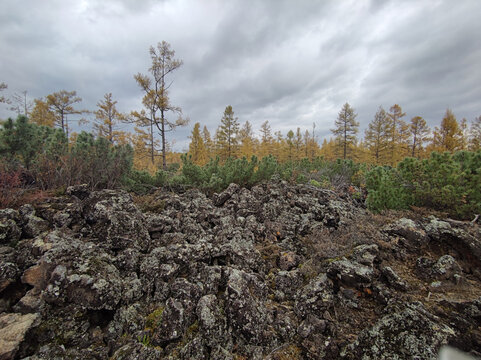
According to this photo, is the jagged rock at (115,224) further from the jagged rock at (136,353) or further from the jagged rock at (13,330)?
the jagged rock at (136,353)

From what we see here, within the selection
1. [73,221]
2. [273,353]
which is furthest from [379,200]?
[73,221]

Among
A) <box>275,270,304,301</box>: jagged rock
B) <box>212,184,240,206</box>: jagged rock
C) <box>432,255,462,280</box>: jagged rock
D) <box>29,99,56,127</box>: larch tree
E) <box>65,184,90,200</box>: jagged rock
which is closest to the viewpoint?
<box>432,255,462,280</box>: jagged rock

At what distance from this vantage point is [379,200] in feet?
15.9

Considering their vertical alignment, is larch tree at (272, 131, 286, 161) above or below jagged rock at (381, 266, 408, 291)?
above

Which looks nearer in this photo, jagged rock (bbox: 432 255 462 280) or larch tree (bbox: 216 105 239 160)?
jagged rock (bbox: 432 255 462 280)

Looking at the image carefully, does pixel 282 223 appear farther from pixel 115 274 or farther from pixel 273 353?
pixel 115 274

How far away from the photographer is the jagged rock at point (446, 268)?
8.66ft

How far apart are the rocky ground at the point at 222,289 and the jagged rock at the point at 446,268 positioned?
0.02 metres

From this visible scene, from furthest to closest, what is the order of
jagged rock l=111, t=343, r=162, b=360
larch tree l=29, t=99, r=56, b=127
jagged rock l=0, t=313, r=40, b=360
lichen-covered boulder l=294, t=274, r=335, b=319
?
Result: 1. larch tree l=29, t=99, r=56, b=127
2. lichen-covered boulder l=294, t=274, r=335, b=319
3. jagged rock l=111, t=343, r=162, b=360
4. jagged rock l=0, t=313, r=40, b=360

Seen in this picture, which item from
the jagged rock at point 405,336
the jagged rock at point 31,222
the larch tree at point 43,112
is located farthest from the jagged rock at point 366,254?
the larch tree at point 43,112

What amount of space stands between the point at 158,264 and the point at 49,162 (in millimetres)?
4742

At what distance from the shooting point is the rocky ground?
1983mm

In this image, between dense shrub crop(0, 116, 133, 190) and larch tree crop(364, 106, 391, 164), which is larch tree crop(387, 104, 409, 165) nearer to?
larch tree crop(364, 106, 391, 164)

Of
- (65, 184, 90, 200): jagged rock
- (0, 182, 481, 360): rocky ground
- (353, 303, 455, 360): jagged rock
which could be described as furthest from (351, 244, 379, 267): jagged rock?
(65, 184, 90, 200): jagged rock
